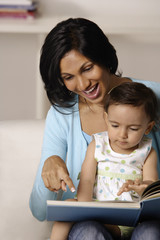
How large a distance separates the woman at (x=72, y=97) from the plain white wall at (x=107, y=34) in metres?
1.19

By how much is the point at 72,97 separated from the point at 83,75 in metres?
0.21

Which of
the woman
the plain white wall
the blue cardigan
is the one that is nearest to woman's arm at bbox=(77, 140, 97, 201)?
the woman

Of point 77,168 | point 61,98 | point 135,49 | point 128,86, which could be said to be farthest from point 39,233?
point 135,49

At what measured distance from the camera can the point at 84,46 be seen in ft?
5.42

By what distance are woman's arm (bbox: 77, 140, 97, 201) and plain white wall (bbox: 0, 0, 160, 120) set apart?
4.70 feet

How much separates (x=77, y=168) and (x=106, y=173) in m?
0.20

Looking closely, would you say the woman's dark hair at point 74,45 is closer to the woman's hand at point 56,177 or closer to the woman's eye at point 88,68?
the woman's eye at point 88,68

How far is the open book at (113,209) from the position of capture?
1.29 m

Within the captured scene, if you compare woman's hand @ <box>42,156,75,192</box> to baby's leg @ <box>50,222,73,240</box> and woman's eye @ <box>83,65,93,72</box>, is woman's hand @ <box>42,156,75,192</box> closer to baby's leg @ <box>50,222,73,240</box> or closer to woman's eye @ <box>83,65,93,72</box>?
baby's leg @ <box>50,222,73,240</box>

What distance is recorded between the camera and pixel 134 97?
1581mm

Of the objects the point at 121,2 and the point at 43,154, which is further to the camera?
the point at 121,2

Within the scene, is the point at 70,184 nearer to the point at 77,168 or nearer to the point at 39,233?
the point at 77,168

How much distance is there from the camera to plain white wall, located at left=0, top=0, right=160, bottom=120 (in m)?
3.12

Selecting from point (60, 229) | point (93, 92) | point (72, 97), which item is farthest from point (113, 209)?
point (72, 97)
